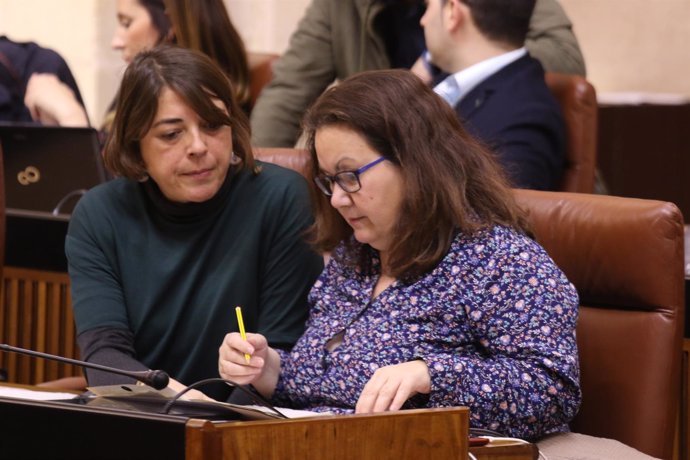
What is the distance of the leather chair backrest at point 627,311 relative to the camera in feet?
6.59

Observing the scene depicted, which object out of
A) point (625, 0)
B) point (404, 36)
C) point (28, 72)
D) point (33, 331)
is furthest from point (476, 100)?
point (625, 0)

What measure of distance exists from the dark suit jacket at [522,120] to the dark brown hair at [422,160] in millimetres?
900

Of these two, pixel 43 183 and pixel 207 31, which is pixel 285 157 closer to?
pixel 43 183

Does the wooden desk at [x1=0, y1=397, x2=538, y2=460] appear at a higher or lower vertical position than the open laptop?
lower

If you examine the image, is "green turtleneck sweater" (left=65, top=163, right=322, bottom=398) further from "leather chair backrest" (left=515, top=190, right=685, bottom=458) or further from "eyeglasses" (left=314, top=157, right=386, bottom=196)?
"leather chair backrest" (left=515, top=190, right=685, bottom=458)

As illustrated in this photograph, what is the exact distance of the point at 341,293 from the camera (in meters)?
2.15

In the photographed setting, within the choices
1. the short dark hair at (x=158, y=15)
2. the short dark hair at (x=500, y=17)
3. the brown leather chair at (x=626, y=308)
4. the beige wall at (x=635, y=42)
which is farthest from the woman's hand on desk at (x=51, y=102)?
the beige wall at (x=635, y=42)

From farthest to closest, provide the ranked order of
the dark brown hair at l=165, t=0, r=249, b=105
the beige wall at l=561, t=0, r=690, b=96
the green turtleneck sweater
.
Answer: the beige wall at l=561, t=0, r=690, b=96
the dark brown hair at l=165, t=0, r=249, b=105
the green turtleneck sweater

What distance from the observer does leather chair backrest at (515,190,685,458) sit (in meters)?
2.01

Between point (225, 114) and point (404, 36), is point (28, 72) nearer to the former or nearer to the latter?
point (404, 36)

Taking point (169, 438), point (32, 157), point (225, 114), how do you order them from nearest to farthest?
point (169, 438) → point (225, 114) → point (32, 157)

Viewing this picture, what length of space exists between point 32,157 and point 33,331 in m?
0.49

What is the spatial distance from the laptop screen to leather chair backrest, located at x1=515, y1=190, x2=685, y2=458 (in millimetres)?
1434

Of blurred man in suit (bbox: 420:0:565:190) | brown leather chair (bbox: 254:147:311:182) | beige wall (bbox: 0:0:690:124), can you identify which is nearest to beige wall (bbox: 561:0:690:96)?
beige wall (bbox: 0:0:690:124)
